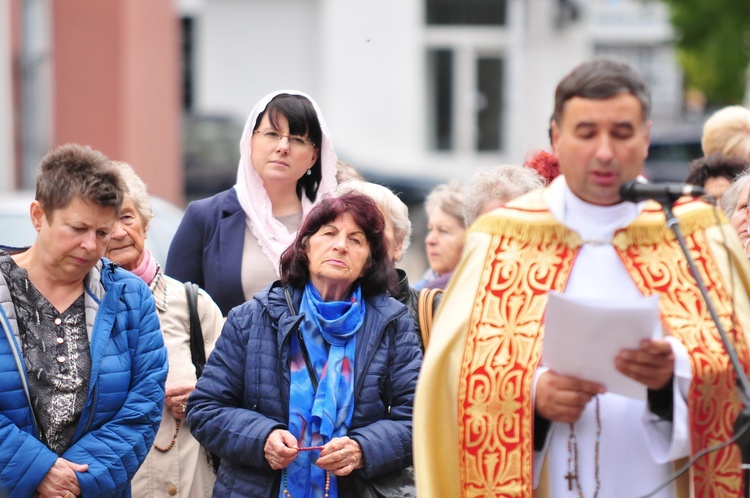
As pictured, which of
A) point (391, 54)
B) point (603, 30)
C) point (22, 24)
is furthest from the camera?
point (603, 30)

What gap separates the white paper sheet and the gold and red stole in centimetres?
20

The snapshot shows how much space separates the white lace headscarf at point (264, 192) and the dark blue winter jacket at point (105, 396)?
0.86m

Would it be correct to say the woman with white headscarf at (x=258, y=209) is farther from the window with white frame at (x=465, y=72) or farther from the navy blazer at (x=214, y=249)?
the window with white frame at (x=465, y=72)

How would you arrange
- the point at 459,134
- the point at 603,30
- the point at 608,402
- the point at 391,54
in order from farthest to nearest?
the point at 603,30 < the point at 459,134 < the point at 391,54 < the point at 608,402

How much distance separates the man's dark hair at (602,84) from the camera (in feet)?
12.3

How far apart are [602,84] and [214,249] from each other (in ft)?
7.31

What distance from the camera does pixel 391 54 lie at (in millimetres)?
25781

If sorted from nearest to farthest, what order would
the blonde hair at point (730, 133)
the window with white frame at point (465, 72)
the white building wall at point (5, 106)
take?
the blonde hair at point (730, 133)
the white building wall at point (5, 106)
the window with white frame at point (465, 72)

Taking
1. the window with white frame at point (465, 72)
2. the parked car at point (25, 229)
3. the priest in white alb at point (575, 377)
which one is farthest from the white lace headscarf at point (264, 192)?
the window with white frame at point (465, 72)

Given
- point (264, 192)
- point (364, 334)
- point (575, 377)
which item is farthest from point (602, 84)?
point (264, 192)

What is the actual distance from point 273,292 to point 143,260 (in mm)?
952

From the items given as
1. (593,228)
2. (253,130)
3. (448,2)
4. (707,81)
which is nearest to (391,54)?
(448,2)

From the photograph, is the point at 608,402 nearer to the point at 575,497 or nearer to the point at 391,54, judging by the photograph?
the point at 575,497

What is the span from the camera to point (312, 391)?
14.6 ft
